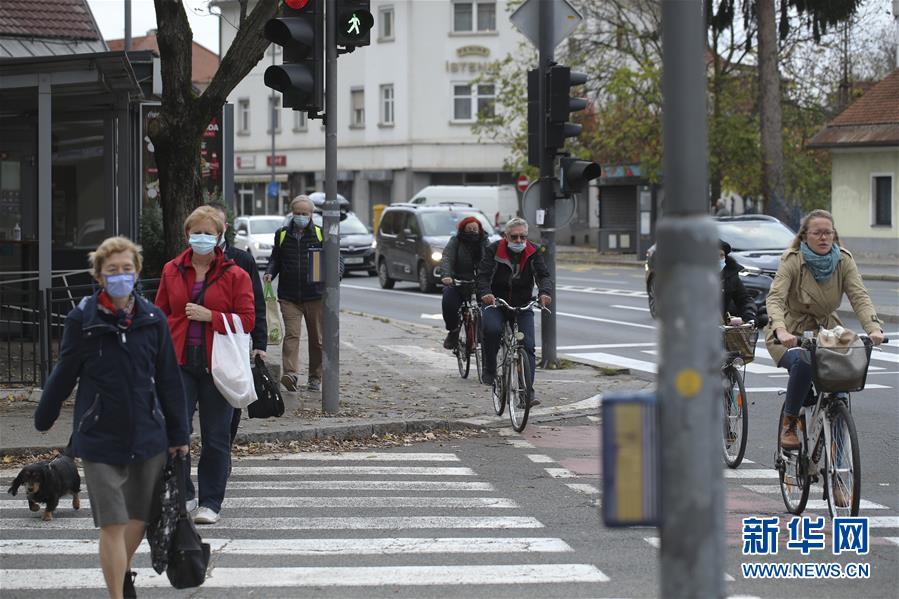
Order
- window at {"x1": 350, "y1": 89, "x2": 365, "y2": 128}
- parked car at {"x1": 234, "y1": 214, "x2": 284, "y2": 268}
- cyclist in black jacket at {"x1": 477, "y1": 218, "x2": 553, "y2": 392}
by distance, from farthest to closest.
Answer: window at {"x1": 350, "y1": 89, "x2": 365, "y2": 128}
parked car at {"x1": 234, "y1": 214, "x2": 284, "y2": 268}
cyclist in black jacket at {"x1": 477, "y1": 218, "x2": 553, "y2": 392}

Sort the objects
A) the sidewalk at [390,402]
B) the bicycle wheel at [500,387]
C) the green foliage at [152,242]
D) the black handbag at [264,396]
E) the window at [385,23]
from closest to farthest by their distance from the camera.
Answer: the black handbag at [264,396] < the sidewalk at [390,402] < the bicycle wheel at [500,387] < the green foliage at [152,242] < the window at [385,23]

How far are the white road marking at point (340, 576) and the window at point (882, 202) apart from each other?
3799 cm

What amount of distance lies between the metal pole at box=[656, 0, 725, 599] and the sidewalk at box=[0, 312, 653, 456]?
7.68 metres

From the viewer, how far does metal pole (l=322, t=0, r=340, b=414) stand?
38.0ft

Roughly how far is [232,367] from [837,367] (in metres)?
3.27

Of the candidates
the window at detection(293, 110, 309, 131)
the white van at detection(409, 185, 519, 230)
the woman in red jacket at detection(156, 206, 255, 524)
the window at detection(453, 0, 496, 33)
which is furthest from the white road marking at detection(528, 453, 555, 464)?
the window at detection(293, 110, 309, 131)

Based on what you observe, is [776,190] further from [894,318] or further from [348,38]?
[348,38]

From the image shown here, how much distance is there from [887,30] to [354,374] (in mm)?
53797

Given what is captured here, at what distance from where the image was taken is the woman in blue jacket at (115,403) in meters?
5.78

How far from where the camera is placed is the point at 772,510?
8.35m

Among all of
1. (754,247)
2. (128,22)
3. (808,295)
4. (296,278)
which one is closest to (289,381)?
Result: (296,278)

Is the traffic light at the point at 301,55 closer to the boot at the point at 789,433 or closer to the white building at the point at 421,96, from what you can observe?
the boot at the point at 789,433

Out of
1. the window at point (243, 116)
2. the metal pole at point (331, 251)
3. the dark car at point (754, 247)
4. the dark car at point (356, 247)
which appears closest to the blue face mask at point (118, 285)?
the metal pole at point (331, 251)

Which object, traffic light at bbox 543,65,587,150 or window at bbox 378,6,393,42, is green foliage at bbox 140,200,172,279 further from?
window at bbox 378,6,393,42
